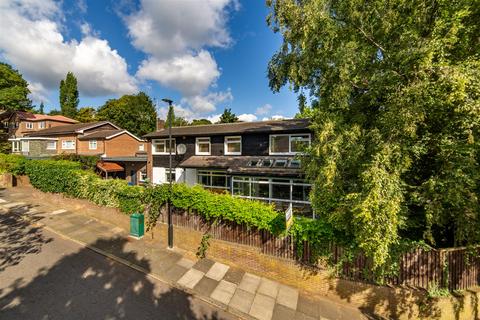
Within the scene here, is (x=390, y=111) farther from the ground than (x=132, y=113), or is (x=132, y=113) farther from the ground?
(x=132, y=113)

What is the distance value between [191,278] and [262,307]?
2792 millimetres

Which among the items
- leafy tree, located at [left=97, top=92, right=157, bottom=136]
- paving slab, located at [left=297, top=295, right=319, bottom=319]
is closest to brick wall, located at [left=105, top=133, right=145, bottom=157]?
leafy tree, located at [left=97, top=92, right=157, bottom=136]

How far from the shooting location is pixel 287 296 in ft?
24.4

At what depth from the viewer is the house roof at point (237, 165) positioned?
12.9m

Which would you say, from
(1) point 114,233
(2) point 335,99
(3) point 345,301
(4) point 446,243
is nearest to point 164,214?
(1) point 114,233

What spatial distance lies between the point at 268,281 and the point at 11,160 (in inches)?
1002

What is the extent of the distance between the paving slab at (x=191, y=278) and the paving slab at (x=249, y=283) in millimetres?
1593

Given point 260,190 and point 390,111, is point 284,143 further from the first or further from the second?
point 390,111

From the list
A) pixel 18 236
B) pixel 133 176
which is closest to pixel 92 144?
pixel 133 176

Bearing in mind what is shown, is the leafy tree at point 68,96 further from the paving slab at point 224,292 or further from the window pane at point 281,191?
the paving slab at point 224,292

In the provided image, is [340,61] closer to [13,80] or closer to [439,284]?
[439,284]

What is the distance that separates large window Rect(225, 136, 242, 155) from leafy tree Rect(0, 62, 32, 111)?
4107 cm

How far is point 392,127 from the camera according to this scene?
5965 mm

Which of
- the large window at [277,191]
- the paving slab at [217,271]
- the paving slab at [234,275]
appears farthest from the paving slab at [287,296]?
the large window at [277,191]
